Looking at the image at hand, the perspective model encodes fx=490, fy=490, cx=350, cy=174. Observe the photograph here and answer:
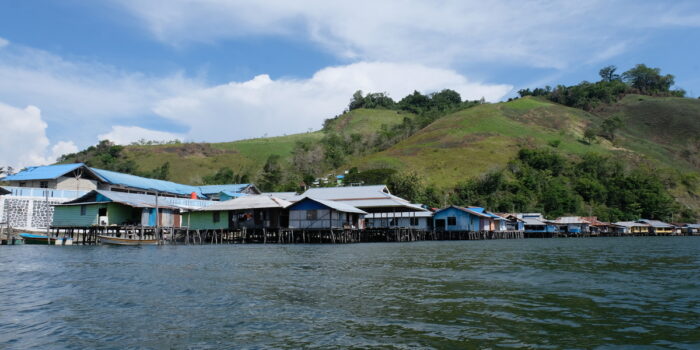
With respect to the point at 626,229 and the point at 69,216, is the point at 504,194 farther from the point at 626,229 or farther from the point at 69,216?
the point at 69,216

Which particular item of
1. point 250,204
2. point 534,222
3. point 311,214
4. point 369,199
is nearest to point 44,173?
point 250,204

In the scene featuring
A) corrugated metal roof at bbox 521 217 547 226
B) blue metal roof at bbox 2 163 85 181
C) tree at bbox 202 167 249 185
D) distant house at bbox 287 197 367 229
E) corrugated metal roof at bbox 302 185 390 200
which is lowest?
corrugated metal roof at bbox 521 217 547 226

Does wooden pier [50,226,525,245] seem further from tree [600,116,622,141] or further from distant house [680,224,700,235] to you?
tree [600,116,622,141]

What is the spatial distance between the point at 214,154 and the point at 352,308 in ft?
430

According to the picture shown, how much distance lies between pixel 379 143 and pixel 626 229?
68869mm

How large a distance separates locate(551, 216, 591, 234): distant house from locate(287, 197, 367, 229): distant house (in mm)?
53157

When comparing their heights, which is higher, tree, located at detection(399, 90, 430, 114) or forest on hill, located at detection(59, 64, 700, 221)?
tree, located at detection(399, 90, 430, 114)

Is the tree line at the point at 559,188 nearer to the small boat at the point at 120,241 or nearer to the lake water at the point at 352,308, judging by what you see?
the small boat at the point at 120,241

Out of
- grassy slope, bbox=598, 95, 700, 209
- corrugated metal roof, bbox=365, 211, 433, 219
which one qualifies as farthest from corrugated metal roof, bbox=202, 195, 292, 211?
grassy slope, bbox=598, 95, 700, 209

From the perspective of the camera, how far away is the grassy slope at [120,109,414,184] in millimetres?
123019

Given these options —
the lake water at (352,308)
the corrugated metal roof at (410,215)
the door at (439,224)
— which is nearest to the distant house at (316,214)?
the corrugated metal roof at (410,215)

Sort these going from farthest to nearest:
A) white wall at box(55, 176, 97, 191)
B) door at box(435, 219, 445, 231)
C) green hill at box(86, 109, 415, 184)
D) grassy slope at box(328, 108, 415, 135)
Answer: grassy slope at box(328, 108, 415, 135) < green hill at box(86, 109, 415, 184) < door at box(435, 219, 445, 231) < white wall at box(55, 176, 97, 191)

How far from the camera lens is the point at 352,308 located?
13.1m

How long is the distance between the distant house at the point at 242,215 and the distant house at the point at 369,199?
5.12 m
